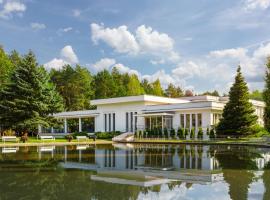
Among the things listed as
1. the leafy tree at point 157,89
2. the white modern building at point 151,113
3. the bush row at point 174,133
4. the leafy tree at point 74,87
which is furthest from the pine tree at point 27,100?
the leafy tree at point 157,89

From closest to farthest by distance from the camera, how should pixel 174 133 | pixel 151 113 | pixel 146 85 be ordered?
pixel 174 133, pixel 151 113, pixel 146 85

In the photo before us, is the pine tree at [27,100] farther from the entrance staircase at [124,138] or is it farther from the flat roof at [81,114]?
the flat roof at [81,114]

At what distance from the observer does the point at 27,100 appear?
123ft

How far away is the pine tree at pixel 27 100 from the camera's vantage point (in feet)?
122

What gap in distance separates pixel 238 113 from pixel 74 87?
38.9 metres

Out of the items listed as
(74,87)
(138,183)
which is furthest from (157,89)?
(138,183)

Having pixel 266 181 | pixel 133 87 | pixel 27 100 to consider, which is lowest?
pixel 266 181

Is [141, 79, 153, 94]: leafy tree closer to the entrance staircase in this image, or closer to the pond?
the entrance staircase

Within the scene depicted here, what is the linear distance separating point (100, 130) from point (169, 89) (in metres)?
48.7

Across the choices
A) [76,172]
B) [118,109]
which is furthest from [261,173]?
[118,109]

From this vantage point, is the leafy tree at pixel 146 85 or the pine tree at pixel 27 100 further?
the leafy tree at pixel 146 85

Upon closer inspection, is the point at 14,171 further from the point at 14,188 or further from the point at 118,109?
the point at 118,109

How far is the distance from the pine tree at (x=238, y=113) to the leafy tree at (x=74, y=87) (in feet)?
119

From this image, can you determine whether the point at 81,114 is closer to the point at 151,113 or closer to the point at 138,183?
the point at 151,113
